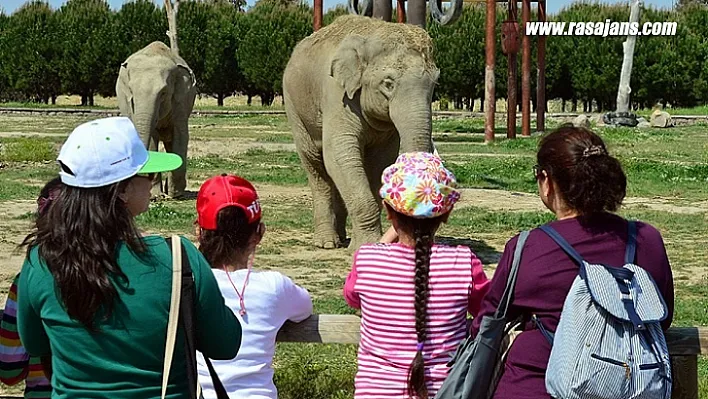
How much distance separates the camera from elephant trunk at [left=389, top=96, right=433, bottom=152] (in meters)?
9.72

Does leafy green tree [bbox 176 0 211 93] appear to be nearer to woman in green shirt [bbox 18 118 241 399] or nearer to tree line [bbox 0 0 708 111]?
tree line [bbox 0 0 708 111]

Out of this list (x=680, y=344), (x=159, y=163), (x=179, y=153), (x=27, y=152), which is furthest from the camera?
(x=27, y=152)

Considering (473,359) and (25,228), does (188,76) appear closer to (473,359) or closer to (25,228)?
(25,228)

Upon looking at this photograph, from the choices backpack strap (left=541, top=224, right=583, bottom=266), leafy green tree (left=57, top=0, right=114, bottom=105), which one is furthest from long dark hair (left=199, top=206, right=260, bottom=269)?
leafy green tree (left=57, top=0, right=114, bottom=105)

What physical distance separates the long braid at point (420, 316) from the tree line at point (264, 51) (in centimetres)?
4506

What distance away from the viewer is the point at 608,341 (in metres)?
3.20

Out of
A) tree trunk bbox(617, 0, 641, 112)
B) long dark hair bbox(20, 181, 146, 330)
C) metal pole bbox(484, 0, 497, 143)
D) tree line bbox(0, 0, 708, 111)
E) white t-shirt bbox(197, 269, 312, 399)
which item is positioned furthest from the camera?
tree line bbox(0, 0, 708, 111)

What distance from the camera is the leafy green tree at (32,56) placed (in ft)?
183

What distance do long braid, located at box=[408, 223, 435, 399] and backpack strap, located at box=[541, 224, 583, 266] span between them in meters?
0.44

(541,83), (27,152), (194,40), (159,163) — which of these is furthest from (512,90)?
(194,40)

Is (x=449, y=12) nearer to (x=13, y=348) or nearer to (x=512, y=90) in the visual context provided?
(x=512, y=90)

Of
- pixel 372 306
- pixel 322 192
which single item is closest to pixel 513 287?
pixel 372 306

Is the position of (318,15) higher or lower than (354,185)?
higher

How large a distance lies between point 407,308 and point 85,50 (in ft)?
175
